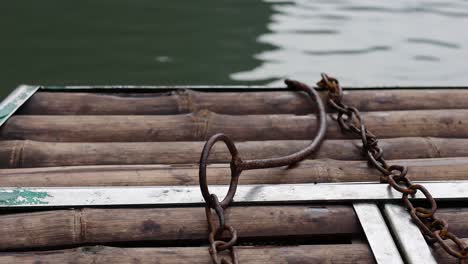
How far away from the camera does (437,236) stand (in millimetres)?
1843

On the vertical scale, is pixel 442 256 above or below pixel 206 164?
below

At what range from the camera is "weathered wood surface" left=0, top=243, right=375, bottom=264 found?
5.84ft

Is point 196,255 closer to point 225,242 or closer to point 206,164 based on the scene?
point 225,242

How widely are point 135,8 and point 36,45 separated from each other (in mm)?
1746

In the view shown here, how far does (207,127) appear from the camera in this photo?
2727 millimetres

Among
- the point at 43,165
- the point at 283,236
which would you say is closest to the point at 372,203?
the point at 283,236

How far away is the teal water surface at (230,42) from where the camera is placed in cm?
582

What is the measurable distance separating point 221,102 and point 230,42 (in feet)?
12.8

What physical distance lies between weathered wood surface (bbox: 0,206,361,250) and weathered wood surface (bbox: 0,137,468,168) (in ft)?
1.58

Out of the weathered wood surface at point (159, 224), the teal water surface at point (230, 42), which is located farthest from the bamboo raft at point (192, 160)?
the teal water surface at point (230, 42)

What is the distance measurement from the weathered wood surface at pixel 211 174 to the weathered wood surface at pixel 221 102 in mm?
596

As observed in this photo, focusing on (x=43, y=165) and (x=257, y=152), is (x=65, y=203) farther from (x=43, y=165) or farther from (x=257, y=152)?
(x=257, y=152)

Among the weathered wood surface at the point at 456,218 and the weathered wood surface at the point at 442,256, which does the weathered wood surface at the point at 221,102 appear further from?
the weathered wood surface at the point at 442,256

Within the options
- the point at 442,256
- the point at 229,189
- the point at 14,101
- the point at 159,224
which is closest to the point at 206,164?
the point at 229,189
